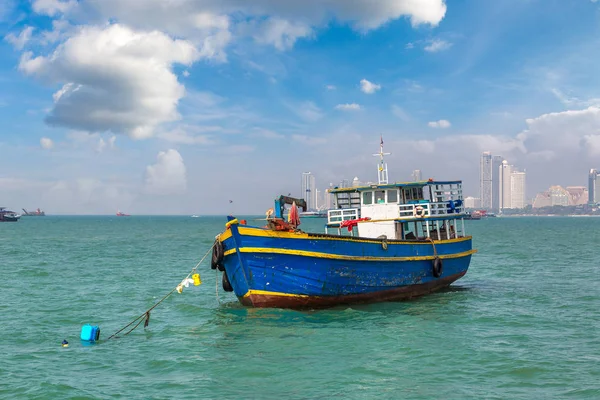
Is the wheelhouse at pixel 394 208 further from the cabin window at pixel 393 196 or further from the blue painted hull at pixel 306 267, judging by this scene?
the blue painted hull at pixel 306 267

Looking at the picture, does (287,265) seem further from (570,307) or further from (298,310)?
(570,307)

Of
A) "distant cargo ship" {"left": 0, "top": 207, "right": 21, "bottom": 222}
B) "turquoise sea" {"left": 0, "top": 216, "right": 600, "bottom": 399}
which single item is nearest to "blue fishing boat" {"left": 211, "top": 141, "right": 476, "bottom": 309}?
"turquoise sea" {"left": 0, "top": 216, "right": 600, "bottom": 399}

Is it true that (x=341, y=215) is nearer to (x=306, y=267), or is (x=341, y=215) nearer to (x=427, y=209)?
(x=427, y=209)

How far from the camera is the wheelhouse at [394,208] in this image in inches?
835

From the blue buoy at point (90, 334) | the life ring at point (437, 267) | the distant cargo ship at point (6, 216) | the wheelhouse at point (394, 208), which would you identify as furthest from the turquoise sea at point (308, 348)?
the distant cargo ship at point (6, 216)

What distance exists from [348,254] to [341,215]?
5.47 metres

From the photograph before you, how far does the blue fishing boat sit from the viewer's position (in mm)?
16188

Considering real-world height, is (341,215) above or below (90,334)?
above

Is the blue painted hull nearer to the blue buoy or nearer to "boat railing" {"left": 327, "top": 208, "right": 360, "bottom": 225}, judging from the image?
"boat railing" {"left": 327, "top": 208, "right": 360, "bottom": 225}

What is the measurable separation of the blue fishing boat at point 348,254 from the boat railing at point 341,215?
0.04 m

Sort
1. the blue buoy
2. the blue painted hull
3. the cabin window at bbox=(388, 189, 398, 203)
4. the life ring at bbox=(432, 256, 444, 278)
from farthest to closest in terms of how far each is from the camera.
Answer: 1. the cabin window at bbox=(388, 189, 398, 203)
2. the life ring at bbox=(432, 256, 444, 278)
3. the blue painted hull
4. the blue buoy

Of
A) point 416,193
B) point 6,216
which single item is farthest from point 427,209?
point 6,216

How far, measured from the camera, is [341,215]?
22.5 meters

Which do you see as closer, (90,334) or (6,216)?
(90,334)
